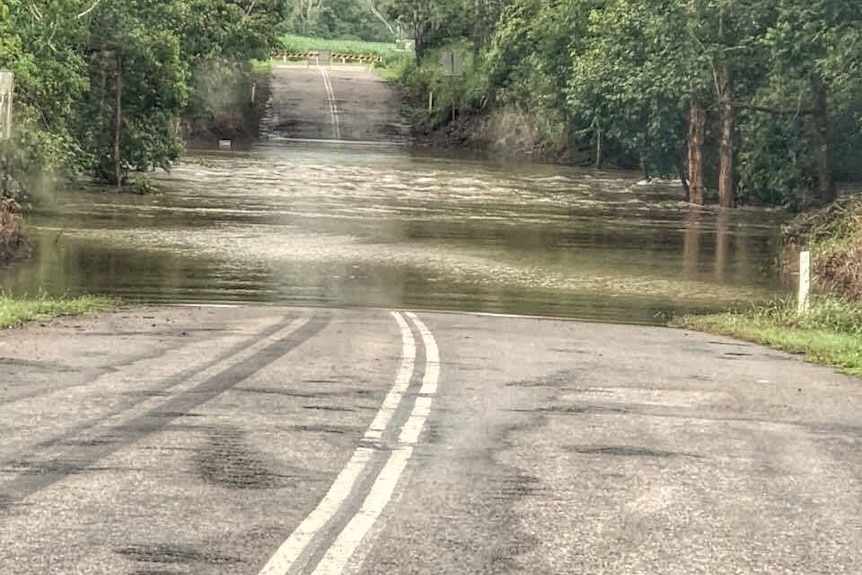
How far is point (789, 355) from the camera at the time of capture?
55.5 feet

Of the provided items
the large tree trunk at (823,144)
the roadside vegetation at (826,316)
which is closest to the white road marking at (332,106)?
the large tree trunk at (823,144)

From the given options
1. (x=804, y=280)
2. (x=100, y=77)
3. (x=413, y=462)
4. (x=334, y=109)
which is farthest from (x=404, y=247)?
(x=334, y=109)

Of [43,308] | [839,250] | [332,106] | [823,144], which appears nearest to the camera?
[43,308]

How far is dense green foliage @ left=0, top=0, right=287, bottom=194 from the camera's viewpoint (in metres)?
31.3

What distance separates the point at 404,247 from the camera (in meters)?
34.5

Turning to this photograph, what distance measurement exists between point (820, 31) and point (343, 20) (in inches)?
5378

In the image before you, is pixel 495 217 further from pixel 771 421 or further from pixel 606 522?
pixel 606 522

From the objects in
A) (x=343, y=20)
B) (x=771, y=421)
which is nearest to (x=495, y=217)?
(x=771, y=421)

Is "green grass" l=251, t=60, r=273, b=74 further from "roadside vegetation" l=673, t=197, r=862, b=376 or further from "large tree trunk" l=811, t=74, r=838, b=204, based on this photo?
"roadside vegetation" l=673, t=197, r=862, b=376

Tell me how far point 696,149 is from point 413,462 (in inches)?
1655

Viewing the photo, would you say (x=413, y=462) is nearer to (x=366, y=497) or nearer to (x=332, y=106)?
(x=366, y=497)

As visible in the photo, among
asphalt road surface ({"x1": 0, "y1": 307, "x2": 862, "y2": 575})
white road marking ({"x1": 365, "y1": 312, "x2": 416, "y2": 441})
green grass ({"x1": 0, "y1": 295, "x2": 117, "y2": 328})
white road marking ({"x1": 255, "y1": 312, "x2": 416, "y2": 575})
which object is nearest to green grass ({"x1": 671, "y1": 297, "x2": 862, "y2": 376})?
asphalt road surface ({"x1": 0, "y1": 307, "x2": 862, "y2": 575})

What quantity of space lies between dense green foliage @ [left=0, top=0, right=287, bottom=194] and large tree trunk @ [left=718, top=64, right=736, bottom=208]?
1683 cm

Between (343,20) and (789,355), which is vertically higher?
(343,20)
